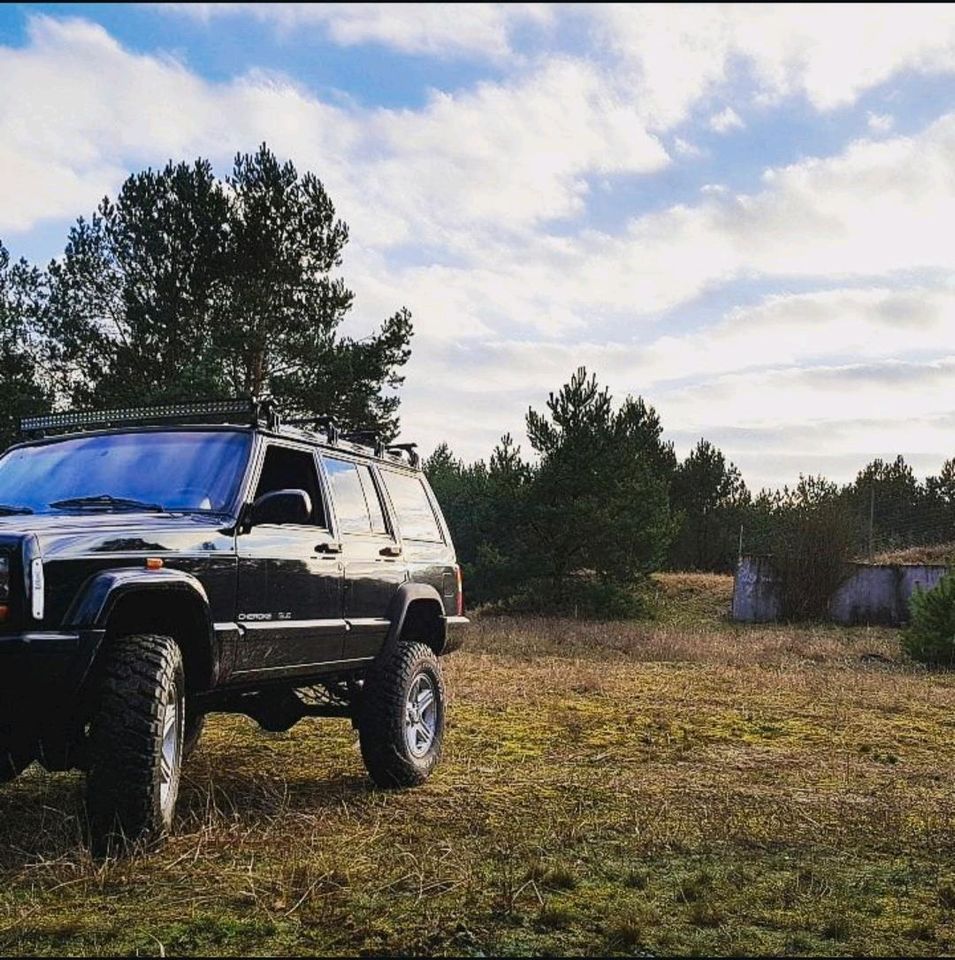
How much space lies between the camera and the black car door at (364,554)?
19.3 ft

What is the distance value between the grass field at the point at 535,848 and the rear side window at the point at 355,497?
5.26ft

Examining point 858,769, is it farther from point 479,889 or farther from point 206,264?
point 206,264

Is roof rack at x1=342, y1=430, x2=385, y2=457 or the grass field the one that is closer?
the grass field

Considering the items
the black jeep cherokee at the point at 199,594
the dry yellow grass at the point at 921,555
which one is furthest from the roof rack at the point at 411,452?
the dry yellow grass at the point at 921,555

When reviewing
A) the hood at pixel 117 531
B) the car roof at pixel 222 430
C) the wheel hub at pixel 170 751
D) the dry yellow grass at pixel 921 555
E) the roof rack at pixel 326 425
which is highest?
the roof rack at pixel 326 425

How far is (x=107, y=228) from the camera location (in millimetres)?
27016

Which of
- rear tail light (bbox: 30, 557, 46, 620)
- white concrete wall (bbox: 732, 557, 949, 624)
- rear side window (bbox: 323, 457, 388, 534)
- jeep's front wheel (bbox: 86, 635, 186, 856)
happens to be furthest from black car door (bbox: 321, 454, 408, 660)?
white concrete wall (bbox: 732, 557, 949, 624)

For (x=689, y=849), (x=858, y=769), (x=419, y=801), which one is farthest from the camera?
(x=858, y=769)

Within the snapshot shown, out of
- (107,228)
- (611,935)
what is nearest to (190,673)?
(611,935)

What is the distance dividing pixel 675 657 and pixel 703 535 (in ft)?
97.9

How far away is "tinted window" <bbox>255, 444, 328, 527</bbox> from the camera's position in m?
5.73

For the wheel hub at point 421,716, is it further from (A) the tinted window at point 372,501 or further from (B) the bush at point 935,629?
(B) the bush at point 935,629

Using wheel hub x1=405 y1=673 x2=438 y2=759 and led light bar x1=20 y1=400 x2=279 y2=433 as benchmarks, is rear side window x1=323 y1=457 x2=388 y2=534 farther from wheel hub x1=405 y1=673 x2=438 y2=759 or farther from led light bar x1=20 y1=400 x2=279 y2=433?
wheel hub x1=405 y1=673 x2=438 y2=759

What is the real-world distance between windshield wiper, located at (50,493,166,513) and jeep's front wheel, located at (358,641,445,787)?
1828 mm
